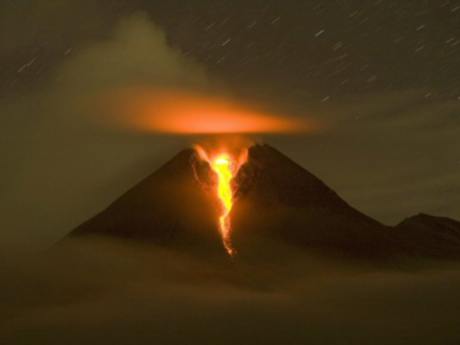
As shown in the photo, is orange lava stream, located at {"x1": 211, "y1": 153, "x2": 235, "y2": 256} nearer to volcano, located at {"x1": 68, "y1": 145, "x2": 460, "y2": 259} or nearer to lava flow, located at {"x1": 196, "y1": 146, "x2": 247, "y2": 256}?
lava flow, located at {"x1": 196, "y1": 146, "x2": 247, "y2": 256}

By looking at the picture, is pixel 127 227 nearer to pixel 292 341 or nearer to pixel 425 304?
pixel 425 304

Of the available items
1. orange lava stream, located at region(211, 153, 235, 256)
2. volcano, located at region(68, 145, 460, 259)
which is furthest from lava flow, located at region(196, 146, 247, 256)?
volcano, located at region(68, 145, 460, 259)

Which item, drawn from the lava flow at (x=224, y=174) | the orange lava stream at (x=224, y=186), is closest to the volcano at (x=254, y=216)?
the lava flow at (x=224, y=174)

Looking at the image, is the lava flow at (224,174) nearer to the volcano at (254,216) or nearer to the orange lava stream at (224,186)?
the orange lava stream at (224,186)

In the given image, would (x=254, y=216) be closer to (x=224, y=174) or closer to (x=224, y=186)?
(x=224, y=186)

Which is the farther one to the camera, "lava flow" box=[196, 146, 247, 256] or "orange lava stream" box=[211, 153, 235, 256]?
"lava flow" box=[196, 146, 247, 256]
